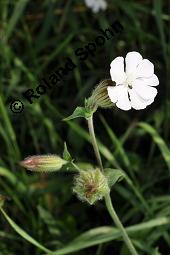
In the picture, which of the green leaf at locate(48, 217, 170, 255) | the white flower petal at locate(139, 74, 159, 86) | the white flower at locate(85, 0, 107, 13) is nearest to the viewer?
the white flower petal at locate(139, 74, 159, 86)

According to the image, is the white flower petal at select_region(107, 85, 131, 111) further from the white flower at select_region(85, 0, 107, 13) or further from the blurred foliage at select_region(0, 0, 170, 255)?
the white flower at select_region(85, 0, 107, 13)

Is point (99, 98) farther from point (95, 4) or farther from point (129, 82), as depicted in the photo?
point (95, 4)

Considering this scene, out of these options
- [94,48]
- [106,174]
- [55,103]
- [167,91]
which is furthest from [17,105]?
[106,174]

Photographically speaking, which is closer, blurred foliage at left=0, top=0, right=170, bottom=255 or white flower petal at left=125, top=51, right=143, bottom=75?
white flower petal at left=125, top=51, right=143, bottom=75

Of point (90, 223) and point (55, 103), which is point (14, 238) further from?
point (55, 103)

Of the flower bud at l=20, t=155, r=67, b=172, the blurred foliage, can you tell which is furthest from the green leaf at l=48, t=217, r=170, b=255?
the flower bud at l=20, t=155, r=67, b=172

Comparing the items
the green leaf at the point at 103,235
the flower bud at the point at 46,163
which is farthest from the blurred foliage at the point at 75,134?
the flower bud at the point at 46,163

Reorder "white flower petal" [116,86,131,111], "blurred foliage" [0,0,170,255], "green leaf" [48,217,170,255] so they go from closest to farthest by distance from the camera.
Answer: "white flower petal" [116,86,131,111]
"green leaf" [48,217,170,255]
"blurred foliage" [0,0,170,255]

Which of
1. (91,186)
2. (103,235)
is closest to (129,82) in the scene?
(91,186)
